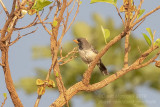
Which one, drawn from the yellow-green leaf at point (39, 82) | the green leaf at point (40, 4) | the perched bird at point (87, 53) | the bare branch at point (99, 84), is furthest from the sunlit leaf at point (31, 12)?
the perched bird at point (87, 53)

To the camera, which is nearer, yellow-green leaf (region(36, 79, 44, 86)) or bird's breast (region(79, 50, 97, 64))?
yellow-green leaf (region(36, 79, 44, 86))

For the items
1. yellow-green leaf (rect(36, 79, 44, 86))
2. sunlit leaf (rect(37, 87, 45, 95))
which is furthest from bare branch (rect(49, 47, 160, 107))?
yellow-green leaf (rect(36, 79, 44, 86))

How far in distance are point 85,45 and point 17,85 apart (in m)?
9.37

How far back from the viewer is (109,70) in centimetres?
1608

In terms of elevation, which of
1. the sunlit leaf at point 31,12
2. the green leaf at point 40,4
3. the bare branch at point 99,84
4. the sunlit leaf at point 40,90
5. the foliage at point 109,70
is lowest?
the bare branch at point 99,84

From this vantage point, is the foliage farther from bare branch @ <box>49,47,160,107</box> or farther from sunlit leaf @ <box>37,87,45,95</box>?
sunlit leaf @ <box>37,87,45,95</box>

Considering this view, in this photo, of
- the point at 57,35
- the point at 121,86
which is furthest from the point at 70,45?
the point at 57,35

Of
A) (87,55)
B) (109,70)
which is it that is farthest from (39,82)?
(109,70)

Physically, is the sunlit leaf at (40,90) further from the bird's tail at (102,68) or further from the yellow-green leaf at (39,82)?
the bird's tail at (102,68)

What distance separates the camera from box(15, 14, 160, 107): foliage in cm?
1586

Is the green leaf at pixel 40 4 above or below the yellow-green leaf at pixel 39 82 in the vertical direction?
above

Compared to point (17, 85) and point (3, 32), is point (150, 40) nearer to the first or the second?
point (3, 32)

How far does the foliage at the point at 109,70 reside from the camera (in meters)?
15.9

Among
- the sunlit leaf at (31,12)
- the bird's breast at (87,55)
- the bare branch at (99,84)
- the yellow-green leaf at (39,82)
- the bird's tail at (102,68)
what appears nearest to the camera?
the sunlit leaf at (31,12)
